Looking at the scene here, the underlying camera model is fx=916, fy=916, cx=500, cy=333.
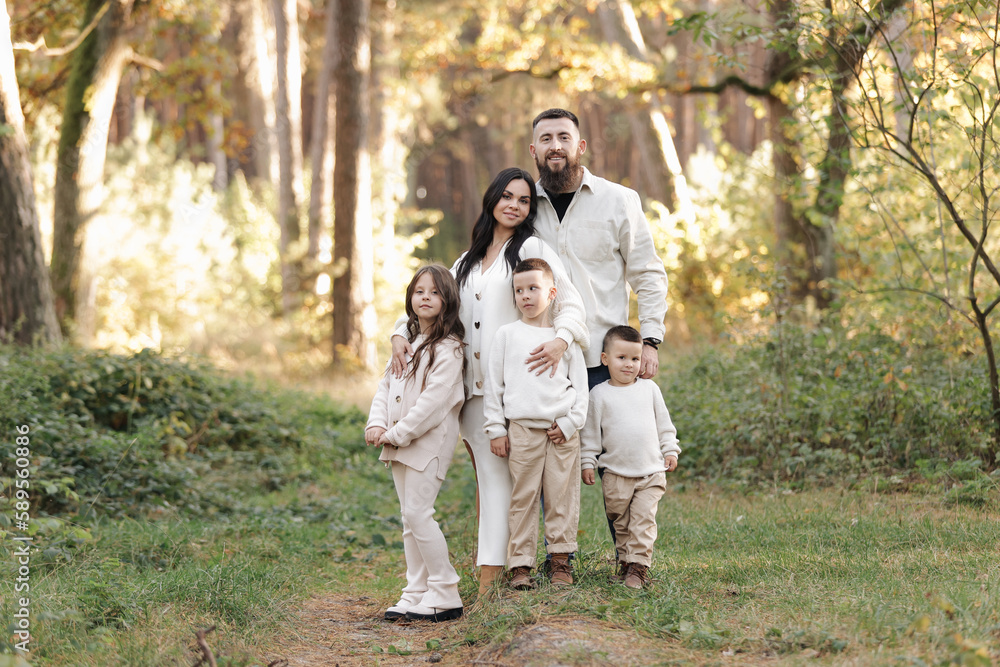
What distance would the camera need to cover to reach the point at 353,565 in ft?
18.7

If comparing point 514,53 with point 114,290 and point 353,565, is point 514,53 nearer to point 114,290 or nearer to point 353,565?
point 114,290

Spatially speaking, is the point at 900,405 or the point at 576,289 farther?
the point at 900,405

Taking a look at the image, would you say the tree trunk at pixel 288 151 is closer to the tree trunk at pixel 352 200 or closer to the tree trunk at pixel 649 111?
the tree trunk at pixel 352 200

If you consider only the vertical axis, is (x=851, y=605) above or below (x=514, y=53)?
below

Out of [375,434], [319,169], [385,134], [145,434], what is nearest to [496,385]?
[375,434]

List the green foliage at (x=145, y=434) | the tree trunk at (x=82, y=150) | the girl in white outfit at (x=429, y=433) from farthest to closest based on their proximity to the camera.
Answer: the tree trunk at (x=82, y=150) → the green foliage at (x=145, y=434) → the girl in white outfit at (x=429, y=433)

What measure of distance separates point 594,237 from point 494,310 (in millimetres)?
641

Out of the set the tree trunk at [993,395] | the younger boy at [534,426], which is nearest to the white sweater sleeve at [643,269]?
the younger boy at [534,426]

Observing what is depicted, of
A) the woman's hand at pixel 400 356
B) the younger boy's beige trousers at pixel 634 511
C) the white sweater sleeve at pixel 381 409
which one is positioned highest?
the woman's hand at pixel 400 356

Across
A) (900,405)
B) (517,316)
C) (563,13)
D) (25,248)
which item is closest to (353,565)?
(517,316)

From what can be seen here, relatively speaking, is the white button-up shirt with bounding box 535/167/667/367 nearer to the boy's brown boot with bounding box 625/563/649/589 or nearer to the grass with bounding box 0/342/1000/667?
the boy's brown boot with bounding box 625/563/649/589

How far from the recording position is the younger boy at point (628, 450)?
4.26 m

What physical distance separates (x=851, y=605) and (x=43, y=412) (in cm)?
560

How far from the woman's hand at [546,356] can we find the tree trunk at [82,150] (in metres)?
8.64
